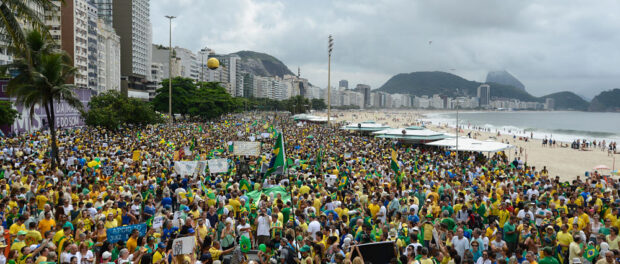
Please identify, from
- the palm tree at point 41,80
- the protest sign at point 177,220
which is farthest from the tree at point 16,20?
the palm tree at point 41,80

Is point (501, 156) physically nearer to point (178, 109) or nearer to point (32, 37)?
point (32, 37)

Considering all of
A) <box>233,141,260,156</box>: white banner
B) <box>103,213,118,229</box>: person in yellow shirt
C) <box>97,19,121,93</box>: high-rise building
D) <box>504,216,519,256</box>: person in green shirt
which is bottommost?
<box>504,216,519,256</box>: person in green shirt

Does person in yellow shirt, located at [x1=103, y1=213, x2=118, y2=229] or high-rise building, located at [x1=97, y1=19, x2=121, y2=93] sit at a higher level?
high-rise building, located at [x1=97, y1=19, x2=121, y2=93]

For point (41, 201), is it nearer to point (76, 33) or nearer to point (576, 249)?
point (576, 249)

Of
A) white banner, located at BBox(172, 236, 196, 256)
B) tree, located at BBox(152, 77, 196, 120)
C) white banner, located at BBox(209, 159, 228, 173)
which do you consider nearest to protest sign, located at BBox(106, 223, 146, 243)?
white banner, located at BBox(172, 236, 196, 256)

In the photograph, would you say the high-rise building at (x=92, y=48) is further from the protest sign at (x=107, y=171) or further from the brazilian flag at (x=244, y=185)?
the brazilian flag at (x=244, y=185)

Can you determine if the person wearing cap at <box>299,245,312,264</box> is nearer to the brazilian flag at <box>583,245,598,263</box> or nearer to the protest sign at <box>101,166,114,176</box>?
the brazilian flag at <box>583,245,598,263</box>
